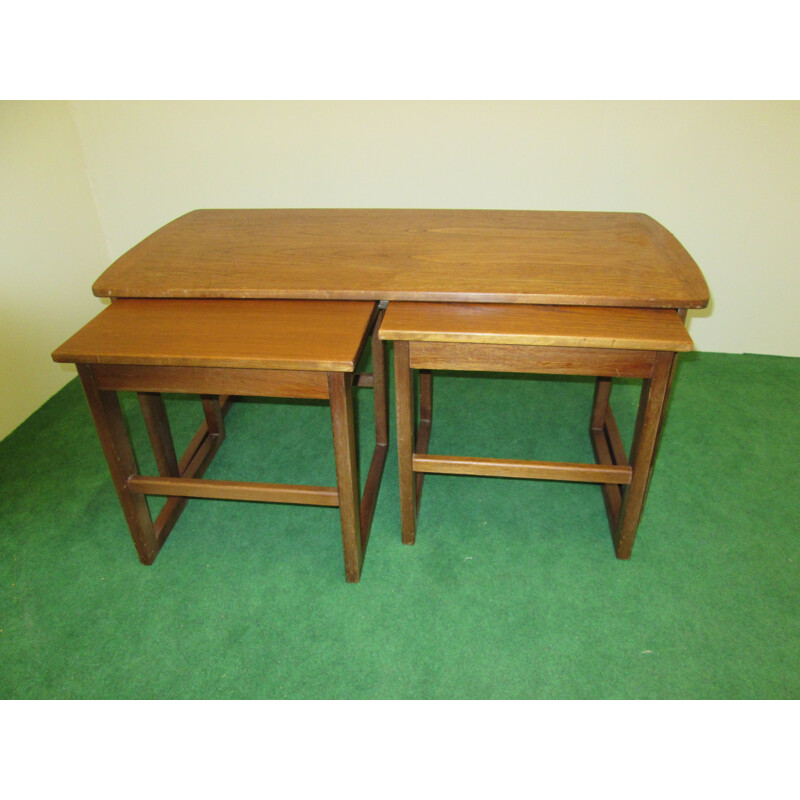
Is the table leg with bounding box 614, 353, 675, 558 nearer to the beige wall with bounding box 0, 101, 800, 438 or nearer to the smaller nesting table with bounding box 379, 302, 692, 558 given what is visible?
the smaller nesting table with bounding box 379, 302, 692, 558

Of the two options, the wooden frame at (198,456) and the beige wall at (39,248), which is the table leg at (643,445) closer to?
the wooden frame at (198,456)

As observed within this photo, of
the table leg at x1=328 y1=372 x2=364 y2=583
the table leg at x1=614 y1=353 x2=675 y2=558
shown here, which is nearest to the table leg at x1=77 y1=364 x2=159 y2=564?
the table leg at x1=328 y1=372 x2=364 y2=583

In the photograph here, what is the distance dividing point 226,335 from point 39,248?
4.85 feet

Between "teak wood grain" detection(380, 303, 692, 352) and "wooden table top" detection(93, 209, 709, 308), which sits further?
"wooden table top" detection(93, 209, 709, 308)

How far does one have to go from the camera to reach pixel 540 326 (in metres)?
1.44

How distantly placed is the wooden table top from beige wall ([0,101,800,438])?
0.65m

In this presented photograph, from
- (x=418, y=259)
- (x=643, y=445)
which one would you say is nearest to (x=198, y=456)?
(x=418, y=259)

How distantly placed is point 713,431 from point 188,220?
79.7 inches

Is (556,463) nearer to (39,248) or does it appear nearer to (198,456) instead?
(198,456)

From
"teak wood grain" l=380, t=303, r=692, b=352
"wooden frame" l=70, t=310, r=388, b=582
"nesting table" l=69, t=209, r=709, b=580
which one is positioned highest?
"nesting table" l=69, t=209, r=709, b=580

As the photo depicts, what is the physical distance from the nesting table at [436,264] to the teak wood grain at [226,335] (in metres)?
0.03

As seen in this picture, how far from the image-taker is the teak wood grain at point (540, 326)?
1.39m

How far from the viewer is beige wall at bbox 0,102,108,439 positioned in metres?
2.28

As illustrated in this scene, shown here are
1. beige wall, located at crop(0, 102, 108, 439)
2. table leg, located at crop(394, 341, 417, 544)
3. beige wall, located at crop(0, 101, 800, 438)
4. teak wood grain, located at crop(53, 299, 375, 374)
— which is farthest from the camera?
beige wall, located at crop(0, 101, 800, 438)
